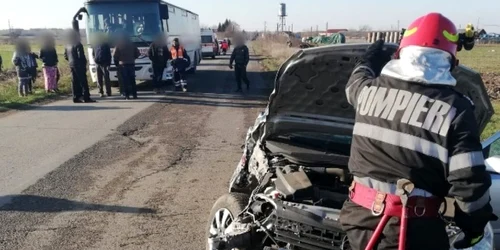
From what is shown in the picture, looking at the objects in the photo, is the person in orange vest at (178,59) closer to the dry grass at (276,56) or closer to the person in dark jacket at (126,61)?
the person in dark jacket at (126,61)

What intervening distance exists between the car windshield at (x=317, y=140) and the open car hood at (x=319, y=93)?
2.6 inches

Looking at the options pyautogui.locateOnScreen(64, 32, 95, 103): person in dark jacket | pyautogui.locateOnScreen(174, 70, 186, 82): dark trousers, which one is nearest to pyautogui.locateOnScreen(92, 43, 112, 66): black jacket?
pyautogui.locateOnScreen(64, 32, 95, 103): person in dark jacket

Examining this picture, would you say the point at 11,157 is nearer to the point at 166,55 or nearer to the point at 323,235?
the point at 323,235

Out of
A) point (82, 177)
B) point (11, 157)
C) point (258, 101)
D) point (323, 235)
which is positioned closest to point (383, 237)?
point (323, 235)

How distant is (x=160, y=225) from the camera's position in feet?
16.6

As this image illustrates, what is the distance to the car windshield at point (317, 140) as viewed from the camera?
13.7 feet

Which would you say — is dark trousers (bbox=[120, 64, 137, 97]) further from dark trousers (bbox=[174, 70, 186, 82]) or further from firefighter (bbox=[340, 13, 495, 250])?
firefighter (bbox=[340, 13, 495, 250])

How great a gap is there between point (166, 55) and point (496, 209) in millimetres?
12648

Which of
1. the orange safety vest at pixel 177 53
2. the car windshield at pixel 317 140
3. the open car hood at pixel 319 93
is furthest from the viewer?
the orange safety vest at pixel 177 53

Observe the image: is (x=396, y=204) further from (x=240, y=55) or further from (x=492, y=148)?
(x=240, y=55)

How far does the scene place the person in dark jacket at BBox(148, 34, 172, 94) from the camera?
50.0 ft

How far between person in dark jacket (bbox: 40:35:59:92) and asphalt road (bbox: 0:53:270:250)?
2.76m

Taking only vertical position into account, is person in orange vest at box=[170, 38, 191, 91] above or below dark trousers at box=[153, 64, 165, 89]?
above

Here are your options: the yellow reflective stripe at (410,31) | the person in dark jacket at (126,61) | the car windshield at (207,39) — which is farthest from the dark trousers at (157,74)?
the car windshield at (207,39)
